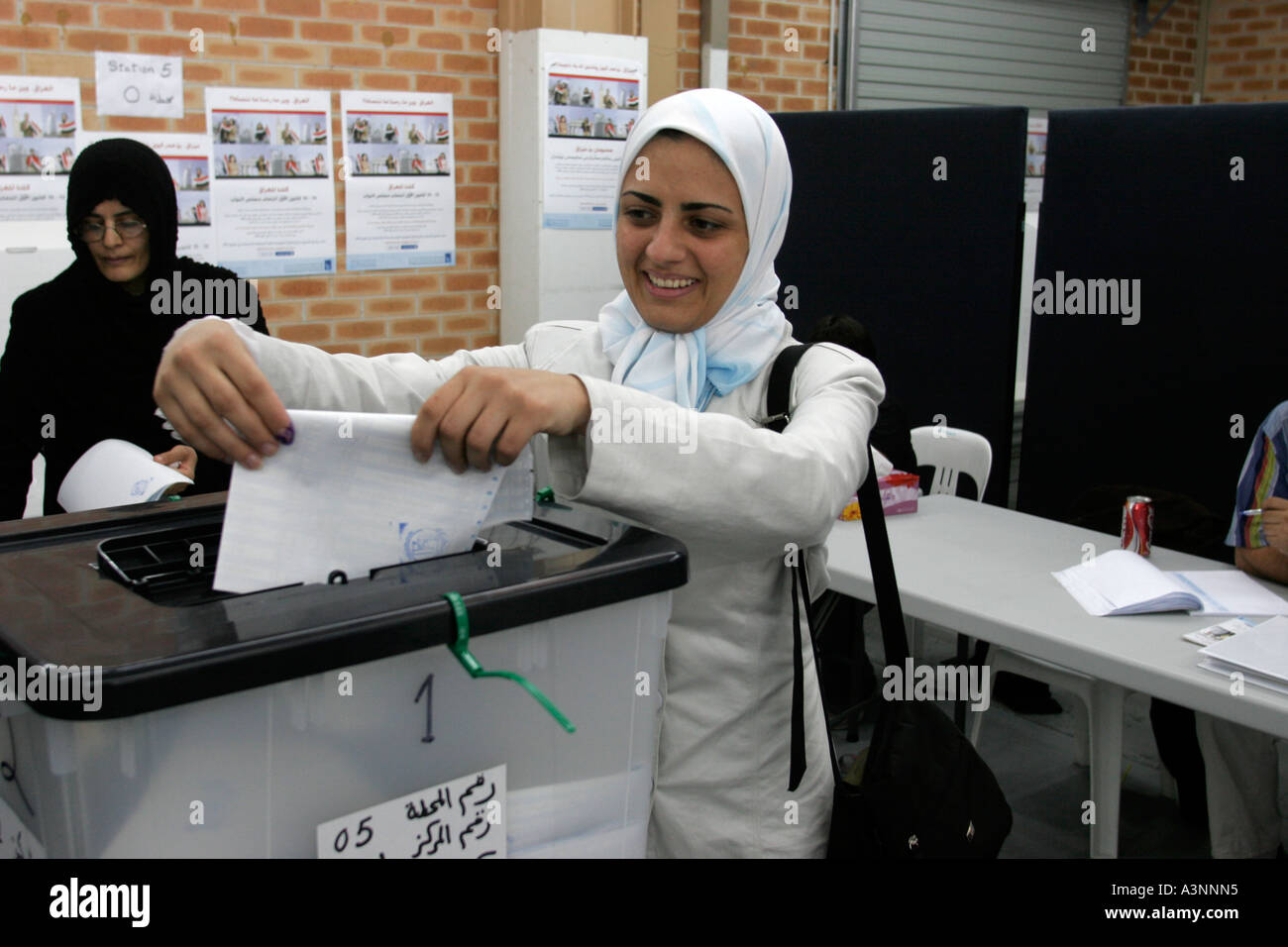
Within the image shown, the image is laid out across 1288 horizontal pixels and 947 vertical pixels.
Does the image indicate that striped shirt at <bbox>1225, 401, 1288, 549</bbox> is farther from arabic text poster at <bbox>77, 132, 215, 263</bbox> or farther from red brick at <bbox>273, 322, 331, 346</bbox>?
arabic text poster at <bbox>77, 132, 215, 263</bbox>

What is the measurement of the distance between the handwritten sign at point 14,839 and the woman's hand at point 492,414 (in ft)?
0.94

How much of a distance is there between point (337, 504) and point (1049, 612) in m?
1.91

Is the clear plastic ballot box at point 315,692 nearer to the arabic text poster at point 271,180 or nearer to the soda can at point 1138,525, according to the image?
the soda can at point 1138,525

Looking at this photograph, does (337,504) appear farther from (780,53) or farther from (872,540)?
(780,53)

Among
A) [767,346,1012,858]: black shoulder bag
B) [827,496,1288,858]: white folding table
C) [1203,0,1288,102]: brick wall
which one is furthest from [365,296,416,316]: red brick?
[1203,0,1288,102]: brick wall

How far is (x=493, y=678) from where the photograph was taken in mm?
679

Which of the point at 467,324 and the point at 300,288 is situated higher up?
the point at 300,288

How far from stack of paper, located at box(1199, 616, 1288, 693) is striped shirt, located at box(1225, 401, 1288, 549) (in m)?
0.46

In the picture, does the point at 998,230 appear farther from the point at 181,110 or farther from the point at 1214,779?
the point at 181,110

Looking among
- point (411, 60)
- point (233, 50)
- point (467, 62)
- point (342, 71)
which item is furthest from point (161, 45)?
point (467, 62)

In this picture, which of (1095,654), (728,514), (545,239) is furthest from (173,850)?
(545,239)

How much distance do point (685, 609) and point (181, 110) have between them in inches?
126

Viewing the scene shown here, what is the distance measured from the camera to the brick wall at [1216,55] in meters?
6.67

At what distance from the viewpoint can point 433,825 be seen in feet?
2.15
